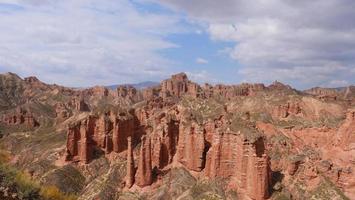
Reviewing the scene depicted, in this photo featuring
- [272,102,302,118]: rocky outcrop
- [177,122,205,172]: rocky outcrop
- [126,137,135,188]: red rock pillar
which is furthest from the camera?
[272,102,302,118]: rocky outcrop

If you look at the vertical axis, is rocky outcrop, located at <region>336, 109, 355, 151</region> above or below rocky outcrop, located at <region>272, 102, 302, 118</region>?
below

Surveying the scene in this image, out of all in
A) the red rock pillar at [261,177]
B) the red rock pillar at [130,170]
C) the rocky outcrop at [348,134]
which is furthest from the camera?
the rocky outcrop at [348,134]

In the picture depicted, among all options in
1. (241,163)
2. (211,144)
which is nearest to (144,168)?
(211,144)

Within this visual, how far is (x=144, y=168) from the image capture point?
10988 centimetres

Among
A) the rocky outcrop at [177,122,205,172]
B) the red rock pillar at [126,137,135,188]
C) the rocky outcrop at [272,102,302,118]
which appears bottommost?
the red rock pillar at [126,137,135,188]

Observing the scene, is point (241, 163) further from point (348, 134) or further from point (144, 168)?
point (348, 134)

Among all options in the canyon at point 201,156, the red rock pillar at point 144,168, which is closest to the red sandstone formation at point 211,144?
the red rock pillar at point 144,168

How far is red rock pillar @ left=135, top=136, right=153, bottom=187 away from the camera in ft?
360

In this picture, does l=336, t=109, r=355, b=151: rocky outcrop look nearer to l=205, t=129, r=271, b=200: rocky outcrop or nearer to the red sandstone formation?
the red sandstone formation

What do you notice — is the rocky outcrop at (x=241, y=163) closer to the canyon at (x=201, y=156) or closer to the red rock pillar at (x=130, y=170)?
the canyon at (x=201, y=156)

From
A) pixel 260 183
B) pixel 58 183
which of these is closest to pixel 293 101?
pixel 260 183

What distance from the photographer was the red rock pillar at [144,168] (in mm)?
109812

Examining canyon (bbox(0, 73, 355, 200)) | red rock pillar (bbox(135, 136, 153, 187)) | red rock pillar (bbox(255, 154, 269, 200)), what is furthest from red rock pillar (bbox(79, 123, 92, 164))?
red rock pillar (bbox(255, 154, 269, 200))

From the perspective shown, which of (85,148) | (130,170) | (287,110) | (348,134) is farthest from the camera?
(287,110)
